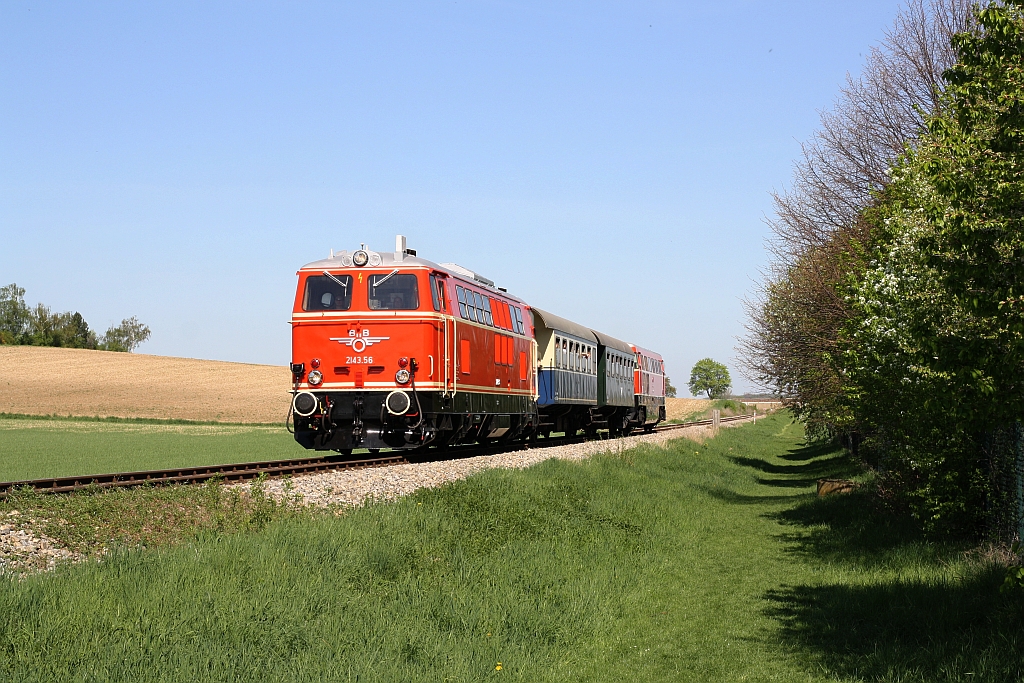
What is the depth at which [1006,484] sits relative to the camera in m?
12.4

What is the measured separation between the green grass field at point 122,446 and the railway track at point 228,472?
5473mm

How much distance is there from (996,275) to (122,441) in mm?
39361

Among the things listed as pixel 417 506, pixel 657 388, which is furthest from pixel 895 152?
pixel 657 388

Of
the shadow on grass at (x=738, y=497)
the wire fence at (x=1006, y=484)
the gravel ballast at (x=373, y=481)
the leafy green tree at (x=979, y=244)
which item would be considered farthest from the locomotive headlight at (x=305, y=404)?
the wire fence at (x=1006, y=484)

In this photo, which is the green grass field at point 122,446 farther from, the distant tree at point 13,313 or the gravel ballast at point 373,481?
the distant tree at point 13,313

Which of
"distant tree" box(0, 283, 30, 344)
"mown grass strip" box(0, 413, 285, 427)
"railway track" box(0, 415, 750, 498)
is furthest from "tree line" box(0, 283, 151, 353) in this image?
"railway track" box(0, 415, 750, 498)

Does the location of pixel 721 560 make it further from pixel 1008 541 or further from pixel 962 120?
pixel 962 120

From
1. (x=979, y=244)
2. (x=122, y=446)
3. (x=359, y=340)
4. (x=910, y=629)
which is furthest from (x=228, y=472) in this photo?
(x=122, y=446)

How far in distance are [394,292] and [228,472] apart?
495 cm

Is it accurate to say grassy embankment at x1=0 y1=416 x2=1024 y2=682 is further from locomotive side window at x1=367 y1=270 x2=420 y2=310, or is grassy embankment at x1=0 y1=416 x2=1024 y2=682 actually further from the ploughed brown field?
the ploughed brown field

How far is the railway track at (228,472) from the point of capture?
1427 centimetres

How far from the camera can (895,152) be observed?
21.8m

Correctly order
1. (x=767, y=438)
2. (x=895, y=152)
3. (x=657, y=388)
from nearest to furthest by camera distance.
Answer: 1. (x=895, y=152)
2. (x=657, y=388)
3. (x=767, y=438)

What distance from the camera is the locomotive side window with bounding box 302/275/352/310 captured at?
66.7 feet
